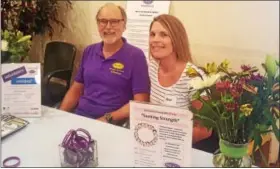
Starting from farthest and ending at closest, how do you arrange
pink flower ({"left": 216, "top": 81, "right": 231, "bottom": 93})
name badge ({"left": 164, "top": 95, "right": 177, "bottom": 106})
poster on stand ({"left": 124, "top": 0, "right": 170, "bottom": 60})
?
poster on stand ({"left": 124, "top": 0, "right": 170, "bottom": 60}) → name badge ({"left": 164, "top": 95, "right": 177, "bottom": 106}) → pink flower ({"left": 216, "top": 81, "right": 231, "bottom": 93})

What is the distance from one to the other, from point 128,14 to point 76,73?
0.29 meters

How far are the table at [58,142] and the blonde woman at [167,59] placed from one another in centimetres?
20

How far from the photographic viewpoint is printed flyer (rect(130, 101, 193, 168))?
83cm

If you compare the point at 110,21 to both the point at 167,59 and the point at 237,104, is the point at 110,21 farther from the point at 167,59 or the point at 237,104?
the point at 237,104

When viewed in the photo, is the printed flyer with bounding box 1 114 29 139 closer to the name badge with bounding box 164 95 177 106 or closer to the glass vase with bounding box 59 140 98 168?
the glass vase with bounding box 59 140 98 168

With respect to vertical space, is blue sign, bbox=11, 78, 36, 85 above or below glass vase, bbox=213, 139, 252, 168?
above

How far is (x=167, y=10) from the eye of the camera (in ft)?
4.07

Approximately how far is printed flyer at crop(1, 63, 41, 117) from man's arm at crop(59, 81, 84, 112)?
10cm

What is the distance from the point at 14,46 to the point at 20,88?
149 millimetres

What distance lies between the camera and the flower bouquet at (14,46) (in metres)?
1.08

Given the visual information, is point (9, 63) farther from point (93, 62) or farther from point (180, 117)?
point (180, 117)

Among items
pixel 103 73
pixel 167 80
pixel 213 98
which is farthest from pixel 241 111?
pixel 103 73

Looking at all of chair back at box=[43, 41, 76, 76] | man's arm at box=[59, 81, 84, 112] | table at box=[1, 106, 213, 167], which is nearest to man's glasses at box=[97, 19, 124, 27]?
chair back at box=[43, 41, 76, 76]

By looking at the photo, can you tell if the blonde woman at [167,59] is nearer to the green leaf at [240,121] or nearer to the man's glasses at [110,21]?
the man's glasses at [110,21]
